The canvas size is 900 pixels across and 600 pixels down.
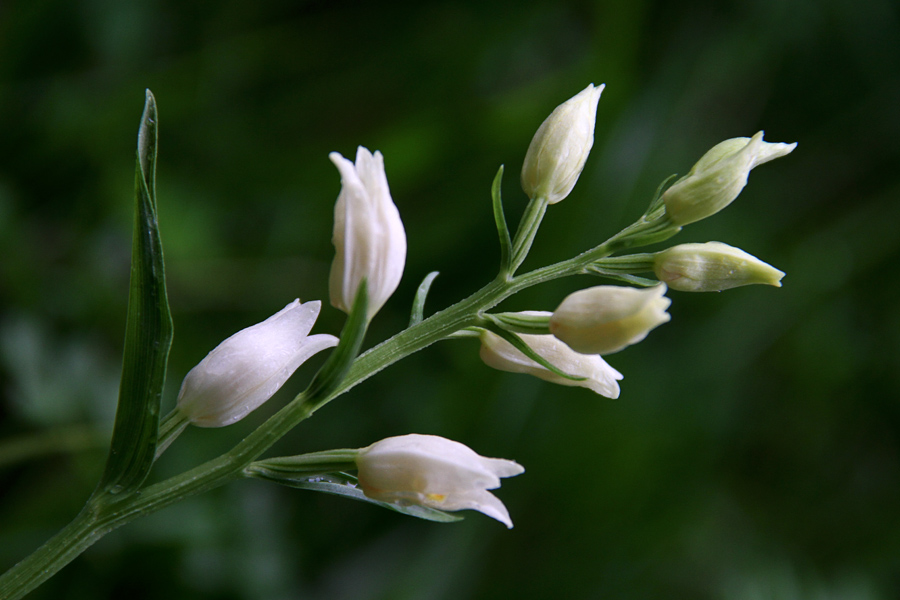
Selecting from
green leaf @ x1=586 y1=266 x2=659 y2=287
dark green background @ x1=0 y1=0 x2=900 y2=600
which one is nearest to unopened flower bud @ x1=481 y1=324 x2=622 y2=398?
green leaf @ x1=586 y1=266 x2=659 y2=287

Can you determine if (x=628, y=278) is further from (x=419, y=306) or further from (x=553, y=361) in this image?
(x=419, y=306)

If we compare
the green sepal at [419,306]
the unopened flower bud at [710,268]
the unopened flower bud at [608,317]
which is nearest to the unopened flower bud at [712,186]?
the unopened flower bud at [710,268]

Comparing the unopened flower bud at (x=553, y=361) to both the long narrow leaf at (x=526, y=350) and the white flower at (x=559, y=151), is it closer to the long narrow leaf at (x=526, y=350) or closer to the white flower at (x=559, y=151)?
the long narrow leaf at (x=526, y=350)

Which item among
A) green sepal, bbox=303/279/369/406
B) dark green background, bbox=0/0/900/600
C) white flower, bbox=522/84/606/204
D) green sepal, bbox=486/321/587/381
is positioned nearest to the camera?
green sepal, bbox=303/279/369/406

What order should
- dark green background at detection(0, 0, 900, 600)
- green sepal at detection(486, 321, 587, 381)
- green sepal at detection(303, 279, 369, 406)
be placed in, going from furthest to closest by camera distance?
dark green background at detection(0, 0, 900, 600)
green sepal at detection(486, 321, 587, 381)
green sepal at detection(303, 279, 369, 406)

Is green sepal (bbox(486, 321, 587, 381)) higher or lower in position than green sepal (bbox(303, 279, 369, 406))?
lower

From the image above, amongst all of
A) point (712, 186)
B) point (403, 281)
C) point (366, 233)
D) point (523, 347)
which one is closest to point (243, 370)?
point (366, 233)

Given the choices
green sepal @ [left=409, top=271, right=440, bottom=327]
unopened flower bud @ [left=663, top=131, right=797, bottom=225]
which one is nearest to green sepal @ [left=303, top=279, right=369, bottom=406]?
green sepal @ [left=409, top=271, right=440, bottom=327]

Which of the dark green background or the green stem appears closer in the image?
the green stem

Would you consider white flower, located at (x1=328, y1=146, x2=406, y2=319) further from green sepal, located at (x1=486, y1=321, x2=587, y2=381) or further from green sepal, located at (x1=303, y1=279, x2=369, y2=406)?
green sepal, located at (x1=486, y1=321, x2=587, y2=381)
